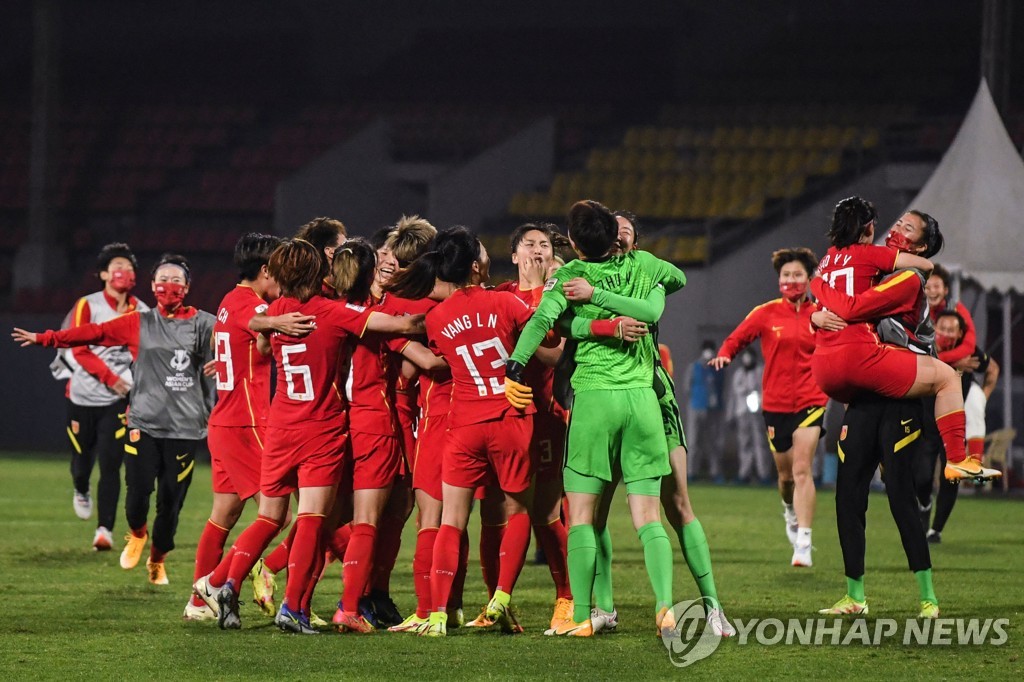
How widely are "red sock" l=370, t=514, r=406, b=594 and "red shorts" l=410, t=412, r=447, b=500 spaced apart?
35cm

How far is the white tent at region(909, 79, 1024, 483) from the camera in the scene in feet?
53.0

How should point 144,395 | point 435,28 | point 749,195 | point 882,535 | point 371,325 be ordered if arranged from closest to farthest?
point 371,325, point 144,395, point 882,535, point 749,195, point 435,28

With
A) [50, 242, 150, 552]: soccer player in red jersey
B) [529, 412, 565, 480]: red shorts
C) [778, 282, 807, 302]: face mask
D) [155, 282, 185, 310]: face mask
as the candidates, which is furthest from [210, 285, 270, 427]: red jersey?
[778, 282, 807, 302]: face mask

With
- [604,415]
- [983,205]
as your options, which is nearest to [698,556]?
[604,415]

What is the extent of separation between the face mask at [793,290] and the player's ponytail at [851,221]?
114 inches

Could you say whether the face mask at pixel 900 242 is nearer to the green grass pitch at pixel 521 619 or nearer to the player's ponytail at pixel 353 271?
the green grass pitch at pixel 521 619

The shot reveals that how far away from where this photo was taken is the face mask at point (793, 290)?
1027 cm

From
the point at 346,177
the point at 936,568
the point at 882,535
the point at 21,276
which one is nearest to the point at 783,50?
the point at 346,177

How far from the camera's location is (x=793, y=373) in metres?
10.3

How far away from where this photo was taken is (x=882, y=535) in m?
12.2

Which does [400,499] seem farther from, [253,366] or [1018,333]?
[1018,333]

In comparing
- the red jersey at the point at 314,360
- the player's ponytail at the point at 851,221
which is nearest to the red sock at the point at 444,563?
the red jersey at the point at 314,360

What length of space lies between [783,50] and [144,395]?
22.2 metres

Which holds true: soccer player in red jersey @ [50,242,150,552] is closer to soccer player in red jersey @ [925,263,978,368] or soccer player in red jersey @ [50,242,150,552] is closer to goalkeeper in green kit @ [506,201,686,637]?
goalkeeper in green kit @ [506,201,686,637]
